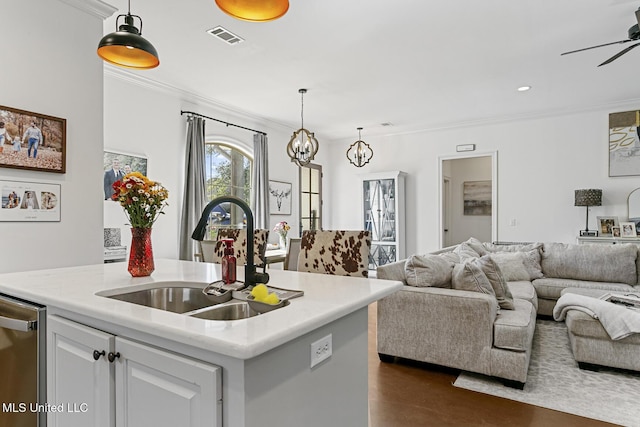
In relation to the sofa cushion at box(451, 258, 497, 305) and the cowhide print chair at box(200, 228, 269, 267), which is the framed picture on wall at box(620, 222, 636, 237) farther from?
the cowhide print chair at box(200, 228, 269, 267)

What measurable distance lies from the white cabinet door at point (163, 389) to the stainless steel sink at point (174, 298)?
572 mm

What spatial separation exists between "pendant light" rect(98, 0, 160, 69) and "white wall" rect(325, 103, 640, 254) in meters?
5.57

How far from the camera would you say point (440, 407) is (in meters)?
2.41

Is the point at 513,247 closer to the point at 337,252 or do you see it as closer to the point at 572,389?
the point at 572,389

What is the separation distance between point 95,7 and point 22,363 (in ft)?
8.35

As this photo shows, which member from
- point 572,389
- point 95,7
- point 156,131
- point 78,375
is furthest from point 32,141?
point 572,389

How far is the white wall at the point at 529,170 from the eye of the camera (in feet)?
18.3

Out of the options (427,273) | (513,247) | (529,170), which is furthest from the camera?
(529,170)

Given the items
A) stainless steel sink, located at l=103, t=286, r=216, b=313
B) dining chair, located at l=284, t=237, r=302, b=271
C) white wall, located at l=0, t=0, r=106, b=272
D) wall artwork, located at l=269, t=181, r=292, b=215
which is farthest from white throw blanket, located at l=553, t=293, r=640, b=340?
wall artwork, located at l=269, t=181, r=292, b=215

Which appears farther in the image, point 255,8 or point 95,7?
point 95,7

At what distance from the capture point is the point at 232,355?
2.98 feet

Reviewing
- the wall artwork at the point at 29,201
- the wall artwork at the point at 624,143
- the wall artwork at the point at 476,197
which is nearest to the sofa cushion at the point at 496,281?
the wall artwork at the point at 29,201

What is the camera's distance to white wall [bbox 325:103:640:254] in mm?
5574

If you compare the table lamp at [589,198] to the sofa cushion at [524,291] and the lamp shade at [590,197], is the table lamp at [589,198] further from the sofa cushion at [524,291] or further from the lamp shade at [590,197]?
the sofa cushion at [524,291]
